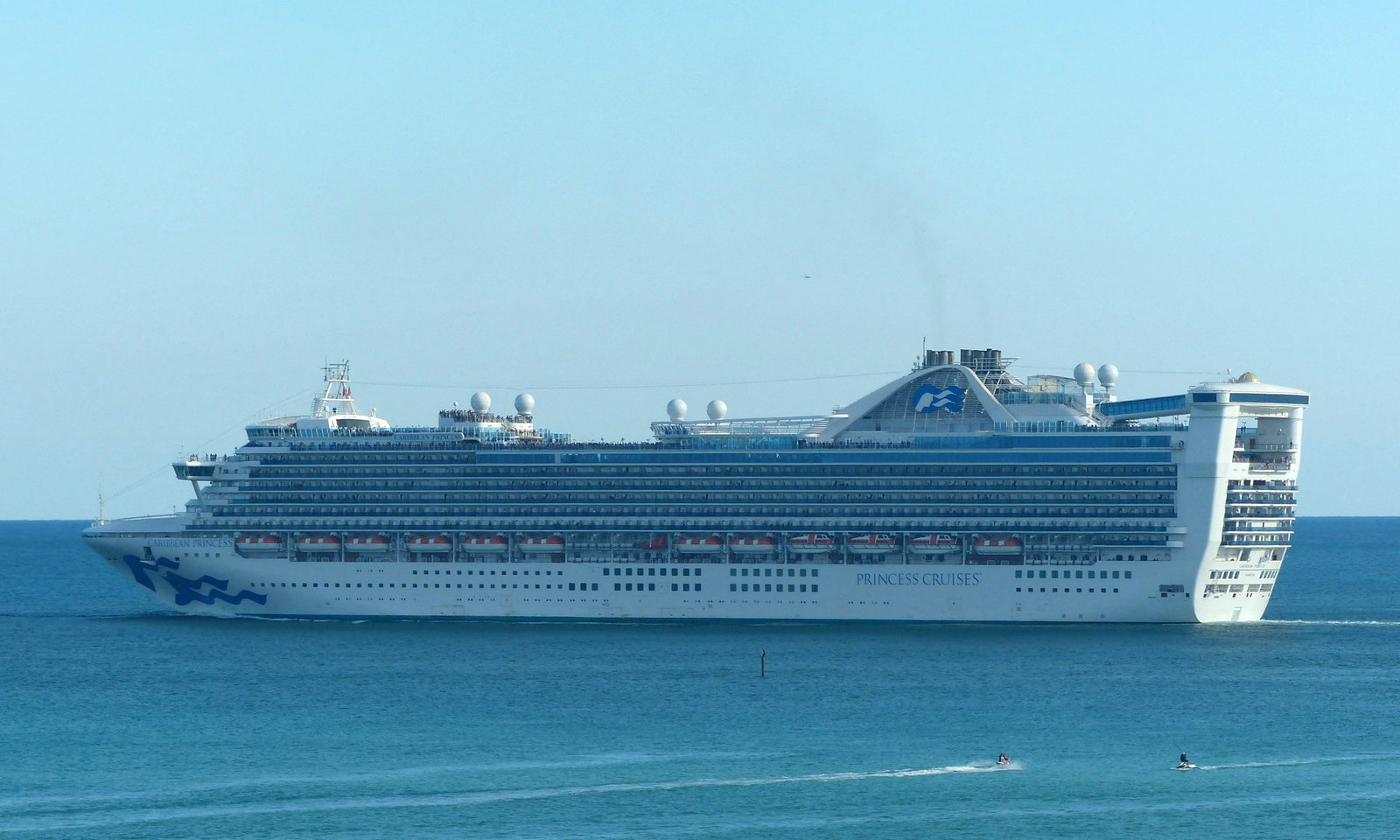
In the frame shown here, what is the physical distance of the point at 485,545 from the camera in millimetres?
87188

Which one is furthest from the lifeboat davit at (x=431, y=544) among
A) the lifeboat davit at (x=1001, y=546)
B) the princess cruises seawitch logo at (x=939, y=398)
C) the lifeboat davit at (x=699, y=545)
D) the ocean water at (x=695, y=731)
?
the lifeboat davit at (x=1001, y=546)

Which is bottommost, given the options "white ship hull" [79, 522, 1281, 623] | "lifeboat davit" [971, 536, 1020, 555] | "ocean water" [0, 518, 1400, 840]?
"ocean water" [0, 518, 1400, 840]

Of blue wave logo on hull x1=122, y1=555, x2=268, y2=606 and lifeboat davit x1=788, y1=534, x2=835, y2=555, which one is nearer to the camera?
lifeboat davit x1=788, y1=534, x2=835, y2=555

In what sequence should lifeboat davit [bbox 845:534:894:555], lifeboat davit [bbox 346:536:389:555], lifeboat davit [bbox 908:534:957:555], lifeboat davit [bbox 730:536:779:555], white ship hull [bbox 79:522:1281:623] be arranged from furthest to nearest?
lifeboat davit [bbox 346:536:389:555]
lifeboat davit [bbox 730:536:779:555]
lifeboat davit [bbox 845:534:894:555]
lifeboat davit [bbox 908:534:957:555]
white ship hull [bbox 79:522:1281:623]

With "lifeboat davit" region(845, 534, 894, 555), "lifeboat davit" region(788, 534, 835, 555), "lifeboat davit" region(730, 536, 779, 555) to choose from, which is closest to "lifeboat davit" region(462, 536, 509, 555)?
"lifeboat davit" region(730, 536, 779, 555)

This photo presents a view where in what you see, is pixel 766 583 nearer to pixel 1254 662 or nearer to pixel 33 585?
pixel 1254 662

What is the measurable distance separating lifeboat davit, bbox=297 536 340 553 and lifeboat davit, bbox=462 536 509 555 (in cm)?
652

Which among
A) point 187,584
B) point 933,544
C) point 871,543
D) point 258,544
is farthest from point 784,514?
point 187,584

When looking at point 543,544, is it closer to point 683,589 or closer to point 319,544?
point 683,589

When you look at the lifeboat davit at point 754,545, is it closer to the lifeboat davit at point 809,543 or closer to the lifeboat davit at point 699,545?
the lifeboat davit at point 699,545

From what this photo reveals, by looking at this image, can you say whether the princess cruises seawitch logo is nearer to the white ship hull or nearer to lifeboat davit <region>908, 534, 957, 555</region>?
lifeboat davit <region>908, 534, 957, 555</region>

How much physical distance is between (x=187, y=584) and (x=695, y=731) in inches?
1581

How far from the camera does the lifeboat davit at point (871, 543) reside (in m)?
84.1

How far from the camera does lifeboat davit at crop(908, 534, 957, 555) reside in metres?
83.8
